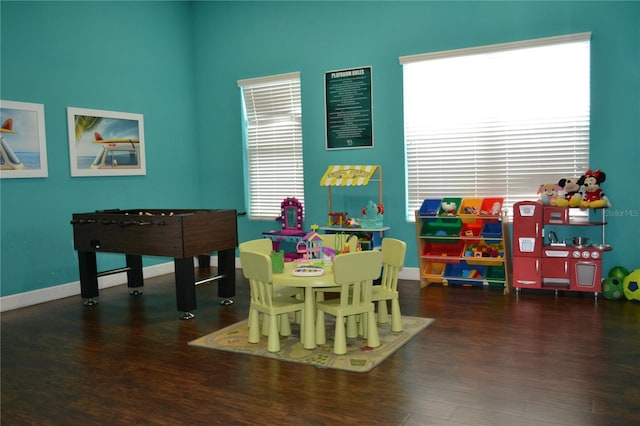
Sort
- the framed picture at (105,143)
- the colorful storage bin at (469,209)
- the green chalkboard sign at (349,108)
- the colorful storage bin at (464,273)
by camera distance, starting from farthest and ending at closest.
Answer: the green chalkboard sign at (349,108) → the framed picture at (105,143) → the colorful storage bin at (464,273) → the colorful storage bin at (469,209)

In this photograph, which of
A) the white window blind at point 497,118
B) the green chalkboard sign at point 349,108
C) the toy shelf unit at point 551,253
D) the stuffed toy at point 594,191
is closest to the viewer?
the stuffed toy at point 594,191

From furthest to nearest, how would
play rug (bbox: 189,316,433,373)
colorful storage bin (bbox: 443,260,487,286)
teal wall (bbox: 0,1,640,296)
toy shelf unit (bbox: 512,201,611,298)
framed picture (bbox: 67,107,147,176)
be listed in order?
framed picture (bbox: 67,107,147,176) → colorful storage bin (bbox: 443,260,487,286) → teal wall (bbox: 0,1,640,296) → toy shelf unit (bbox: 512,201,611,298) → play rug (bbox: 189,316,433,373)

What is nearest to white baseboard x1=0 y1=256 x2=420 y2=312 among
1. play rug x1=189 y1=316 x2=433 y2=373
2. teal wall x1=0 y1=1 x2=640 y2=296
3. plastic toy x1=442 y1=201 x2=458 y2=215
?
teal wall x1=0 y1=1 x2=640 y2=296

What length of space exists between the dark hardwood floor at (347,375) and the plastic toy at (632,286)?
131 mm

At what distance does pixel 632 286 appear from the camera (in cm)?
536

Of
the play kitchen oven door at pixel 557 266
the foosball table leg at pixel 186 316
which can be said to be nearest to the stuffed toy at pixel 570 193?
the play kitchen oven door at pixel 557 266

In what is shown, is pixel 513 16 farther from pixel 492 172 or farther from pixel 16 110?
pixel 16 110

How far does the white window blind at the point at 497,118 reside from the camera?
5.91 meters

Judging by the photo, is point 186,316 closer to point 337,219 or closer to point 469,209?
point 337,219

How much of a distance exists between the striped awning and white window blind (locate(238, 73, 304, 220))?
896 mm

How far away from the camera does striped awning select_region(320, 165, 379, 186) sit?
651cm

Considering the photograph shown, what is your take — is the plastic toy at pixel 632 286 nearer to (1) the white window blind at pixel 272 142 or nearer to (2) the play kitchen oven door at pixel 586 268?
(2) the play kitchen oven door at pixel 586 268

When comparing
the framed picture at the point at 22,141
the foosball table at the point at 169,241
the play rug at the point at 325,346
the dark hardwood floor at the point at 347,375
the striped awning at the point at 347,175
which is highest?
the framed picture at the point at 22,141

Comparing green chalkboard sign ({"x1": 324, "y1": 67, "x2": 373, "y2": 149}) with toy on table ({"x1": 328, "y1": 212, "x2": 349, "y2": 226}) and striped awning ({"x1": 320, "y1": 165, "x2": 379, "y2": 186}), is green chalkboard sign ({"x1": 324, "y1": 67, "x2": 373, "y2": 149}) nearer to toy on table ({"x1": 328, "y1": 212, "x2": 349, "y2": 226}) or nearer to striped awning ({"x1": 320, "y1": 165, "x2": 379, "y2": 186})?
striped awning ({"x1": 320, "y1": 165, "x2": 379, "y2": 186})
